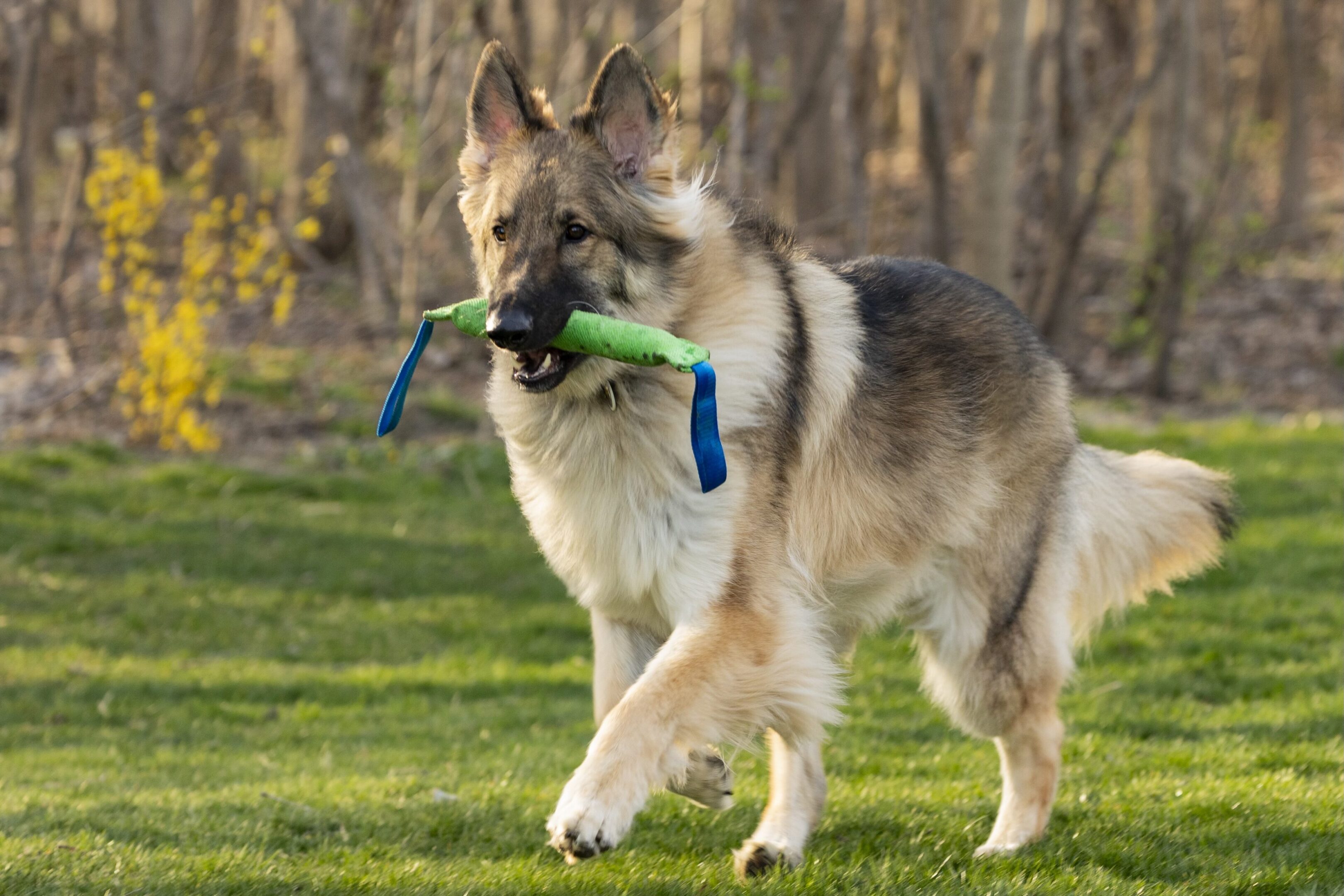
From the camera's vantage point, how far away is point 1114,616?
5875 millimetres

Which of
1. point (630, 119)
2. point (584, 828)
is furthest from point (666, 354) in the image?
point (584, 828)

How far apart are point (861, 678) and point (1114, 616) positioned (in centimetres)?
195

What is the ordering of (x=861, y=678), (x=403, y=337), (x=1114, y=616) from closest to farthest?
(x=1114, y=616)
(x=861, y=678)
(x=403, y=337)

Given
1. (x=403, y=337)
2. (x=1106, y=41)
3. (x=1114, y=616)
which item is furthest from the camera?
(x=1106, y=41)

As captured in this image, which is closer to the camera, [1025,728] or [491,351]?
[491,351]

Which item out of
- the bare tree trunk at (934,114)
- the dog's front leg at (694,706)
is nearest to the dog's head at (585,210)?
the dog's front leg at (694,706)

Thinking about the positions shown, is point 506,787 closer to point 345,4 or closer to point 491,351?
point 491,351

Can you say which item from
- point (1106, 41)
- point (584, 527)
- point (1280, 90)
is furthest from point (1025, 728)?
point (1280, 90)

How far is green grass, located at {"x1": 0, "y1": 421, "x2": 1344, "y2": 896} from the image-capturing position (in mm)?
4398

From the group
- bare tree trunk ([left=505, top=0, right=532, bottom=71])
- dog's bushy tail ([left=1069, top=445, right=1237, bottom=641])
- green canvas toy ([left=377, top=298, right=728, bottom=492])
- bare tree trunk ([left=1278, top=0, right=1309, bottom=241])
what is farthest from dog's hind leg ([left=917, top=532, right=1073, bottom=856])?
bare tree trunk ([left=1278, top=0, right=1309, bottom=241])

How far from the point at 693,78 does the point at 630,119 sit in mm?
10411

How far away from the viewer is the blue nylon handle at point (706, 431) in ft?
12.4

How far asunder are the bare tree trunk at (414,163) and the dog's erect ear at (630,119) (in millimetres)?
7759

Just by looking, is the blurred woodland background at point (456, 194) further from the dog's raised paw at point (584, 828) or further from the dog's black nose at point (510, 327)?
the dog's raised paw at point (584, 828)
